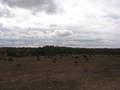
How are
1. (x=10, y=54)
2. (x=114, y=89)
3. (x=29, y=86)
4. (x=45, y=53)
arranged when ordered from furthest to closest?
(x=45, y=53) < (x=10, y=54) < (x=29, y=86) < (x=114, y=89)

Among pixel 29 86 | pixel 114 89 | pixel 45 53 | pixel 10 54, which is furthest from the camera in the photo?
pixel 45 53

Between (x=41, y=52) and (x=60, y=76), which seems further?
(x=41, y=52)

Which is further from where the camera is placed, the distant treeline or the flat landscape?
the distant treeline

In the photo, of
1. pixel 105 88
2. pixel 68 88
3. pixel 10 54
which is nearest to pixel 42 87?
pixel 68 88

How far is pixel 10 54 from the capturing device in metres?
44.6

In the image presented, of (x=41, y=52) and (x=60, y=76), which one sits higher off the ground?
(x=41, y=52)

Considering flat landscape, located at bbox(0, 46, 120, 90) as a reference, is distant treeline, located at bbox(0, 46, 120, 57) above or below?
above

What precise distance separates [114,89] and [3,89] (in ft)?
23.6

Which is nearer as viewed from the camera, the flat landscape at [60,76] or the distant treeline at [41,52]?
the flat landscape at [60,76]

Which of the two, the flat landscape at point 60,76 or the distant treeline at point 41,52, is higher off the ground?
the distant treeline at point 41,52

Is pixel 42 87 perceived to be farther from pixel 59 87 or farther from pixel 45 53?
pixel 45 53

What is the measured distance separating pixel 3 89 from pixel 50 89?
3.09m

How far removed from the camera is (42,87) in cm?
1129

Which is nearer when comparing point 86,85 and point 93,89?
point 93,89
